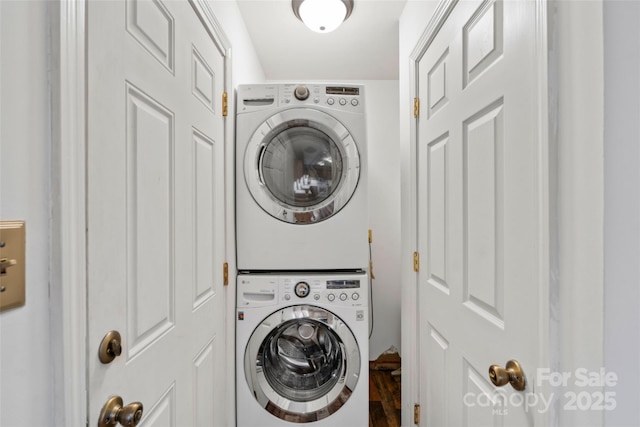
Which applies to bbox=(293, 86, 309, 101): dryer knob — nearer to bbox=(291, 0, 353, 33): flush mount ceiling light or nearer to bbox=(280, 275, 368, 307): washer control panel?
bbox=(291, 0, 353, 33): flush mount ceiling light

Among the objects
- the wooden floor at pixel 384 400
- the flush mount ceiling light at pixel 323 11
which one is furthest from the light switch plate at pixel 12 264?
the wooden floor at pixel 384 400

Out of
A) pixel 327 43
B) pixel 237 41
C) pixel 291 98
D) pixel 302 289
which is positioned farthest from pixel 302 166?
pixel 327 43

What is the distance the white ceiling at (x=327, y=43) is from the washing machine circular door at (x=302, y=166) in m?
0.75

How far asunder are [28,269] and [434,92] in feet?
4.49

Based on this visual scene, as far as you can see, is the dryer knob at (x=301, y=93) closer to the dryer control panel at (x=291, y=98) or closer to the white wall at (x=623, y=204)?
the dryer control panel at (x=291, y=98)

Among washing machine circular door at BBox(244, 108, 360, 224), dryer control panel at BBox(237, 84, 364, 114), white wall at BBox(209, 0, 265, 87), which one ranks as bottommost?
washing machine circular door at BBox(244, 108, 360, 224)

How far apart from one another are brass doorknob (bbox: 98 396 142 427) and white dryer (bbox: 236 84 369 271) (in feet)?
3.20

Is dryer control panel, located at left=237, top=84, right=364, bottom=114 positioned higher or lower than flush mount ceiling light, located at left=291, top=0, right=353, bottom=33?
lower

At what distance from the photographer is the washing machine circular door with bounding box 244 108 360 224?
1.59 m

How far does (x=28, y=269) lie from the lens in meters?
0.45

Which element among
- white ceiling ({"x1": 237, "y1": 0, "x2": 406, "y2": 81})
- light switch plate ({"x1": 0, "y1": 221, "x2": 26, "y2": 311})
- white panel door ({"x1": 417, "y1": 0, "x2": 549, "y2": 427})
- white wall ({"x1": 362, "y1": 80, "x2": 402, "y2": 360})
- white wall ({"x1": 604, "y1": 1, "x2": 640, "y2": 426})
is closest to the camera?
light switch plate ({"x1": 0, "y1": 221, "x2": 26, "y2": 311})

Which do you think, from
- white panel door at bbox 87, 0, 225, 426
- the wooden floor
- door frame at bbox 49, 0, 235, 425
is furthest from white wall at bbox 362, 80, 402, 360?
door frame at bbox 49, 0, 235, 425

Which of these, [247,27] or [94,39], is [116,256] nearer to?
[94,39]

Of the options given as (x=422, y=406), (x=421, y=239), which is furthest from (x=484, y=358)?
(x=422, y=406)
